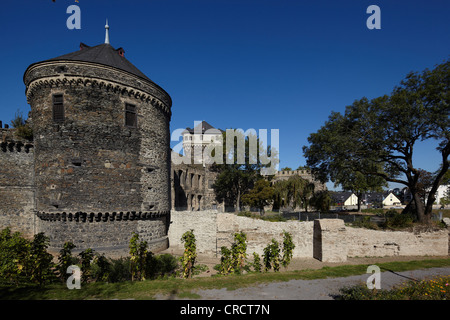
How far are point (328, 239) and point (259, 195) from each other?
18.7m

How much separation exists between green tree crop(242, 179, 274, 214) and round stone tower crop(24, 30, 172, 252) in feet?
63.0

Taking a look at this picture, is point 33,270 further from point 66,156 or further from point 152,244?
point 152,244

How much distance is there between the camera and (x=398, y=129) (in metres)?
17.7

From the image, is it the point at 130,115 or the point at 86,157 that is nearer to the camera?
the point at 86,157

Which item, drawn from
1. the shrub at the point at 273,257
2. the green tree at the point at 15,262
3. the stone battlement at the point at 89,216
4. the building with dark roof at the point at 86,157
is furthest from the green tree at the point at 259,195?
the green tree at the point at 15,262

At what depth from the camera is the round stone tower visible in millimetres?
14445

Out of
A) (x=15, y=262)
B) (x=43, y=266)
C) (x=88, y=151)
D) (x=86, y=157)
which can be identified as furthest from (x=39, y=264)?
(x=88, y=151)

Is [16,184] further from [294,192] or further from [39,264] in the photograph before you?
[294,192]

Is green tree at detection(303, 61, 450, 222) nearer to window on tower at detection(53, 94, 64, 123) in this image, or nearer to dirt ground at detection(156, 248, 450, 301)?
dirt ground at detection(156, 248, 450, 301)

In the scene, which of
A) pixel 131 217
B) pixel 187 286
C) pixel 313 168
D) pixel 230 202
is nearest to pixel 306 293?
pixel 187 286

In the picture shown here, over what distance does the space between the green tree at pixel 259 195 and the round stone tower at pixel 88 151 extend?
1922 cm

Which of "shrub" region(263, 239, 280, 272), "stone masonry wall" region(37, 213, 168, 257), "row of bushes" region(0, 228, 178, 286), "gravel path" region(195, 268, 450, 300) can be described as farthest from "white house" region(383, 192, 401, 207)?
"row of bushes" region(0, 228, 178, 286)

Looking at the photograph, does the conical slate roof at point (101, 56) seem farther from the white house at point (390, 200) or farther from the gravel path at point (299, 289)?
the white house at point (390, 200)
